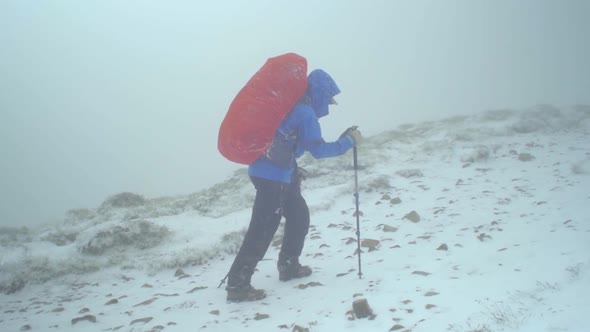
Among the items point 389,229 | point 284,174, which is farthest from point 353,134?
point 389,229

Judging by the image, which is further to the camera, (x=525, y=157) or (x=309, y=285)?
(x=525, y=157)

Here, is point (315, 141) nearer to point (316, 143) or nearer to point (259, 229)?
point (316, 143)

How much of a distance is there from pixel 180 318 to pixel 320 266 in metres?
2.49

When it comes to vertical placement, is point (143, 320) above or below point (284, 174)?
below

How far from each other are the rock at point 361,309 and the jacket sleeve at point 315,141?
1.91 meters

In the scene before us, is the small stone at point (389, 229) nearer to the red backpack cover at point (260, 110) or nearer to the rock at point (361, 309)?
the rock at point (361, 309)

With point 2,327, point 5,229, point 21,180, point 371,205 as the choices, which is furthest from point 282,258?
point 21,180

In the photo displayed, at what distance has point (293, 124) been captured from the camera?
5.40 m

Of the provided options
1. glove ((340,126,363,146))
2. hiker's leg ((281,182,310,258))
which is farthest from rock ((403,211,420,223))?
glove ((340,126,363,146))

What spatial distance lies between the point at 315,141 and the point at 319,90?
2.64ft

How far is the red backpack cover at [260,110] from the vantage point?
5.16 m

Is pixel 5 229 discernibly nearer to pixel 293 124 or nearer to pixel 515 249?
pixel 293 124

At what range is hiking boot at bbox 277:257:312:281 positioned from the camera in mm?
6371

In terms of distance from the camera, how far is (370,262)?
263 inches
